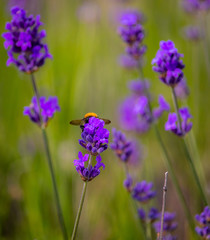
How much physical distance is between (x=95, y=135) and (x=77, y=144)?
178cm

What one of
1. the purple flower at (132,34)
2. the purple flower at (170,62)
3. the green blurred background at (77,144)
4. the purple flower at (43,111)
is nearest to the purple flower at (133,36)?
the purple flower at (132,34)

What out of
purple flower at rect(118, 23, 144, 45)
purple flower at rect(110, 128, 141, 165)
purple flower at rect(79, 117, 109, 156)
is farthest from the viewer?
purple flower at rect(118, 23, 144, 45)

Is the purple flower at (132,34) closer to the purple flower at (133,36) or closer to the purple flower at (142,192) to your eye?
the purple flower at (133,36)

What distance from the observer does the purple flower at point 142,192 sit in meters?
1.63

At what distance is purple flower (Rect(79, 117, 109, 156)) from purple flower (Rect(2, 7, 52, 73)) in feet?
1.71

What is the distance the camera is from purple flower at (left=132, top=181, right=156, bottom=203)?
1.63m

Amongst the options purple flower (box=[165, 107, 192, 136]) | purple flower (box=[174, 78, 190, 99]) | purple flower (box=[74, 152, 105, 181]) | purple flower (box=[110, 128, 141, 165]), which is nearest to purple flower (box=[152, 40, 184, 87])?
purple flower (box=[165, 107, 192, 136])

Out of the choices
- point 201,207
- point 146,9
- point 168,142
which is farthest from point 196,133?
point 146,9

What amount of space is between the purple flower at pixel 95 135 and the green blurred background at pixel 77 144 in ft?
2.13

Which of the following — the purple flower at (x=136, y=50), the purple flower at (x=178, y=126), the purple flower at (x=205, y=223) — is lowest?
the purple flower at (x=205, y=223)

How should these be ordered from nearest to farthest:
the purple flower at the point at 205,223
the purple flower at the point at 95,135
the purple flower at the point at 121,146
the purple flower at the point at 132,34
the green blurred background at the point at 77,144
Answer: the purple flower at the point at 95,135 → the purple flower at the point at 205,223 → the purple flower at the point at 121,146 → the purple flower at the point at 132,34 → the green blurred background at the point at 77,144

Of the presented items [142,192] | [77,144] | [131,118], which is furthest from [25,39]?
[77,144]

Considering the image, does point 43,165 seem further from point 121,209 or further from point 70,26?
point 70,26

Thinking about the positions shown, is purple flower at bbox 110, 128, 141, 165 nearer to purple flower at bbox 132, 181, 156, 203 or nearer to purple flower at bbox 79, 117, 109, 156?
purple flower at bbox 132, 181, 156, 203
